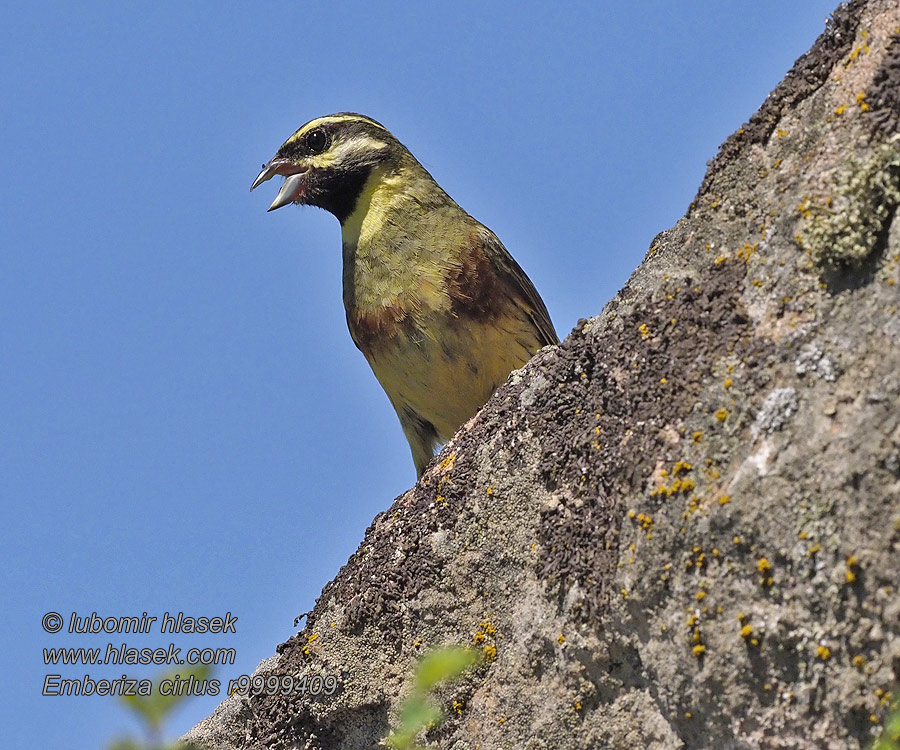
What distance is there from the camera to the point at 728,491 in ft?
10.9

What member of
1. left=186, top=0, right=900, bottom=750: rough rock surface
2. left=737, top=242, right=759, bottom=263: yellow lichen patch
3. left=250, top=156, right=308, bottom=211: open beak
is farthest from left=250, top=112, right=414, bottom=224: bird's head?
left=737, top=242, right=759, bottom=263: yellow lichen patch

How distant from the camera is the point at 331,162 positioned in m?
8.05

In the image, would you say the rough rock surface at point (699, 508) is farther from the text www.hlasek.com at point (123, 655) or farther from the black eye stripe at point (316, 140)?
the black eye stripe at point (316, 140)

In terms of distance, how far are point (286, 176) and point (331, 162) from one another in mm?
319

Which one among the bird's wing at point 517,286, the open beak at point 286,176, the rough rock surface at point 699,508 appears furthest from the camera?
the open beak at point 286,176

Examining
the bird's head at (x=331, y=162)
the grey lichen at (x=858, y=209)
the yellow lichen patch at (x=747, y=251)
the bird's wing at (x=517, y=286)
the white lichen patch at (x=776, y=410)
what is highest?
the bird's head at (x=331, y=162)

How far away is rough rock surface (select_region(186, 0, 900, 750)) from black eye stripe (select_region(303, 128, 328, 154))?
371 cm

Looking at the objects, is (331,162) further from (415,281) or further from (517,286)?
(517,286)

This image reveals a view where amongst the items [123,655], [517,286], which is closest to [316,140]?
[517,286]

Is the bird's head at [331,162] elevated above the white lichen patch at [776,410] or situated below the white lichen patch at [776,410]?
above

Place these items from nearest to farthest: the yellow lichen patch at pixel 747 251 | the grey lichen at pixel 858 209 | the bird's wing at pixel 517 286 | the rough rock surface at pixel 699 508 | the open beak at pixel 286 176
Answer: the rough rock surface at pixel 699 508 < the grey lichen at pixel 858 209 < the yellow lichen patch at pixel 747 251 < the bird's wing at pixel 517 286 < the open beak at pixel 286 176

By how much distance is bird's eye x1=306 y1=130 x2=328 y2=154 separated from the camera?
811 centimetres

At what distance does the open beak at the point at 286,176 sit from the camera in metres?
8.01

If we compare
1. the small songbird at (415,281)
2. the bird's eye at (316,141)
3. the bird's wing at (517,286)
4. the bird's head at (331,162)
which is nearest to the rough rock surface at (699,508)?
the small songbird at (415,281)
